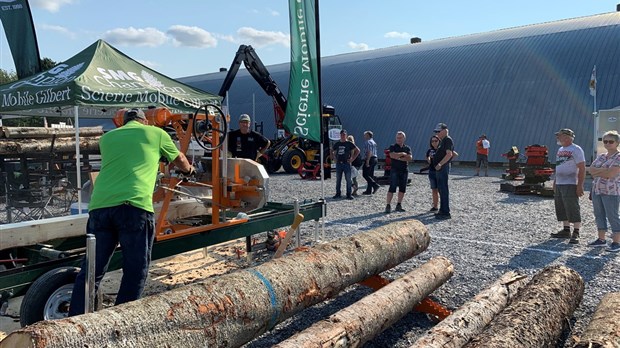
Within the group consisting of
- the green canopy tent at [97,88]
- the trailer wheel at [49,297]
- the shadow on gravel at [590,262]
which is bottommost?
the shadow on gravel at [590,262]

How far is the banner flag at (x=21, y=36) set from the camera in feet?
34.7

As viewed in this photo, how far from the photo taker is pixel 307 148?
2131cm

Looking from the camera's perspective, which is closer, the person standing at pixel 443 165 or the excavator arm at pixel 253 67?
the person standing at pixel 443 165

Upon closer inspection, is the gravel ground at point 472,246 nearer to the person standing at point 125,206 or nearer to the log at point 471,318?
the log at point 471,318

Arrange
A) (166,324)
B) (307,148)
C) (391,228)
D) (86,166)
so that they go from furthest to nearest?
(307,148) → (86,166) → (391,228) → (166,324)

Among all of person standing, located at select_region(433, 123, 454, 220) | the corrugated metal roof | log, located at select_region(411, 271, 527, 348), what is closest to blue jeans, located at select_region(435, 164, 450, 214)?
person standing, located at select_region(433, 123, 454, 220)

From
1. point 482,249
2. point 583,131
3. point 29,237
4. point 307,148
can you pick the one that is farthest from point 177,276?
point 583,131

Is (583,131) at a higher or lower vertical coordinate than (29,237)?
higher

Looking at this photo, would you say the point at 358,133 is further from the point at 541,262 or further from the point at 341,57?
the point at 541,262

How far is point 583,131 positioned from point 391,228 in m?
19.6

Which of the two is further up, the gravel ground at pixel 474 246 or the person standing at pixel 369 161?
the person standing at pixel 369 161

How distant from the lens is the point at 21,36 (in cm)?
1069

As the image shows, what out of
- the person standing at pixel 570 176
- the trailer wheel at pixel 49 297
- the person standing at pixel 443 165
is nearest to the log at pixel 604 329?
the person standing at pixel 570 176

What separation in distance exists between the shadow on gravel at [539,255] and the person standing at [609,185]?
2.08ft
